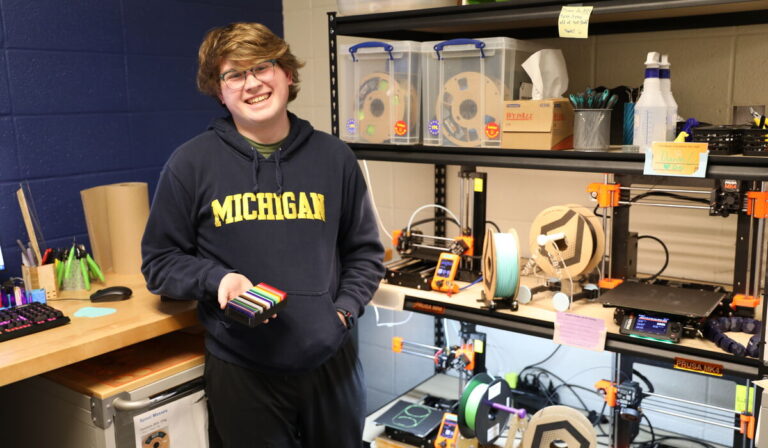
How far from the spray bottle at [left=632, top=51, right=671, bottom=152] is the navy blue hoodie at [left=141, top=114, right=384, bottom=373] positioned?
2.92 ft

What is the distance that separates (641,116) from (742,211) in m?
0.38

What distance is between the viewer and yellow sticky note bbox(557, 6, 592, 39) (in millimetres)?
1812

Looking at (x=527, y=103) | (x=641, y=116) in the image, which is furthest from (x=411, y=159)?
(x=641, y=116)

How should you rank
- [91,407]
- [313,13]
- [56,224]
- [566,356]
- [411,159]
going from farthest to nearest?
[313,13] < [566,356] < [56,224] < [411,159] < [91,407]

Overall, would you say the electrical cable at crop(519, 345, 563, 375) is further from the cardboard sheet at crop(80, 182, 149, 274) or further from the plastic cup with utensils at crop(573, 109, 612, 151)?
the cardboard sheet at crop(80, 182, 149, 274)

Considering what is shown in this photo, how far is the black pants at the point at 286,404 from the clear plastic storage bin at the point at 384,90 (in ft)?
2.56

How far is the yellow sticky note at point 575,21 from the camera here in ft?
5.95

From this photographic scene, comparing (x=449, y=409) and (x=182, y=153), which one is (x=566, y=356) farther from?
(x=182, y=153)

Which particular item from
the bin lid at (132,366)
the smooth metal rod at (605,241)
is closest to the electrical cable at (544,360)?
the smooth metal rod at (605,241)

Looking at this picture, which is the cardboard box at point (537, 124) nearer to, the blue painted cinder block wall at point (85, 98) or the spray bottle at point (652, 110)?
the spray bottle at point (652, 110)

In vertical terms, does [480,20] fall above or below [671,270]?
above

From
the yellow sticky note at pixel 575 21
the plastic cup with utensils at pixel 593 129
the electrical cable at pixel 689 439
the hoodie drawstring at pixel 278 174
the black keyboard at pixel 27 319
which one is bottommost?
the electrical cable at pixel 689 439

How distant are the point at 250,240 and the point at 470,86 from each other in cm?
87

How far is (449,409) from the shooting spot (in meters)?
2.77
